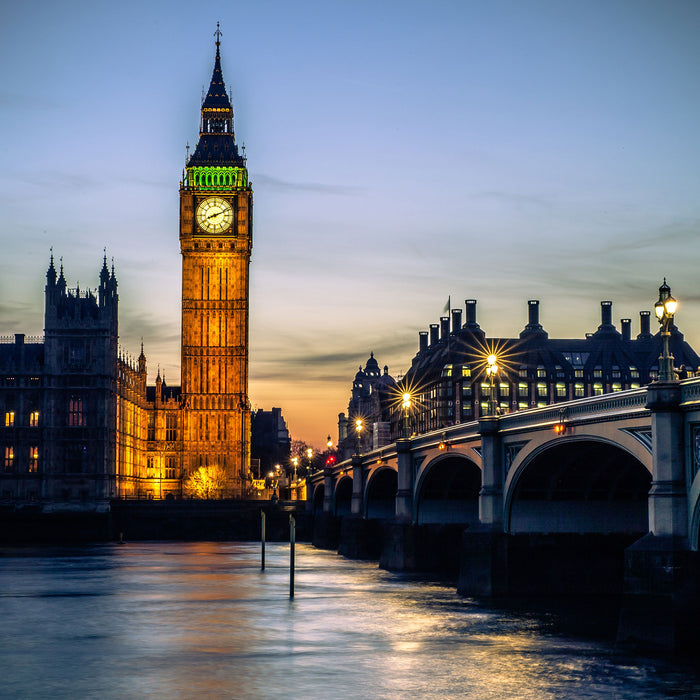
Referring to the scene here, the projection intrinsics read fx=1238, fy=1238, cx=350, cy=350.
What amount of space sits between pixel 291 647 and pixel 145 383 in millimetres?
151789

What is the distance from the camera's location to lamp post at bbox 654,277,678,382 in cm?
3476

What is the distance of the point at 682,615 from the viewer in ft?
108

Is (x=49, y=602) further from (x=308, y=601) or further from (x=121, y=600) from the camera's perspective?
(x=308, y=601)

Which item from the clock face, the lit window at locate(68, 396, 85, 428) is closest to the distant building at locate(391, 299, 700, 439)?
the clock face

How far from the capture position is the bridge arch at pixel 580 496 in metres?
52.2

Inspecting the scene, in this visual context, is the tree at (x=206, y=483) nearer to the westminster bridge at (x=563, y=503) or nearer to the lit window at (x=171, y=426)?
the lit window at (x=171, y=426)

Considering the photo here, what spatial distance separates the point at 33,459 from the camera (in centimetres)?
14125

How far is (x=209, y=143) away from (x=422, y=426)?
55634 mm

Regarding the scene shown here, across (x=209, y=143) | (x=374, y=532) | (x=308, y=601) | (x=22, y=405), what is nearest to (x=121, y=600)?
(x=308, y=601)

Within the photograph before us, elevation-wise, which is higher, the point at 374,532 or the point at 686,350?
the point at 686,350

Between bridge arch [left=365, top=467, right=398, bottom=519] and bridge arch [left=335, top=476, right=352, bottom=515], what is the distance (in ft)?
27.9

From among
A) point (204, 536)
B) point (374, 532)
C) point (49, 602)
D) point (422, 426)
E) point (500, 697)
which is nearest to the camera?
point (500, 697)

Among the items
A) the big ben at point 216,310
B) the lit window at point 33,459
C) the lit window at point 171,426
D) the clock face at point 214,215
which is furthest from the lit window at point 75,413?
the clock face at point 214,215

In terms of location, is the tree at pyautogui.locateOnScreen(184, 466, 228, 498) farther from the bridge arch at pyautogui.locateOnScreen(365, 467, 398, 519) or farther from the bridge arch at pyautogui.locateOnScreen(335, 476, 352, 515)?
the bridge arch at pyautogui.locateOnScreen(365, 467, 398, 519)
